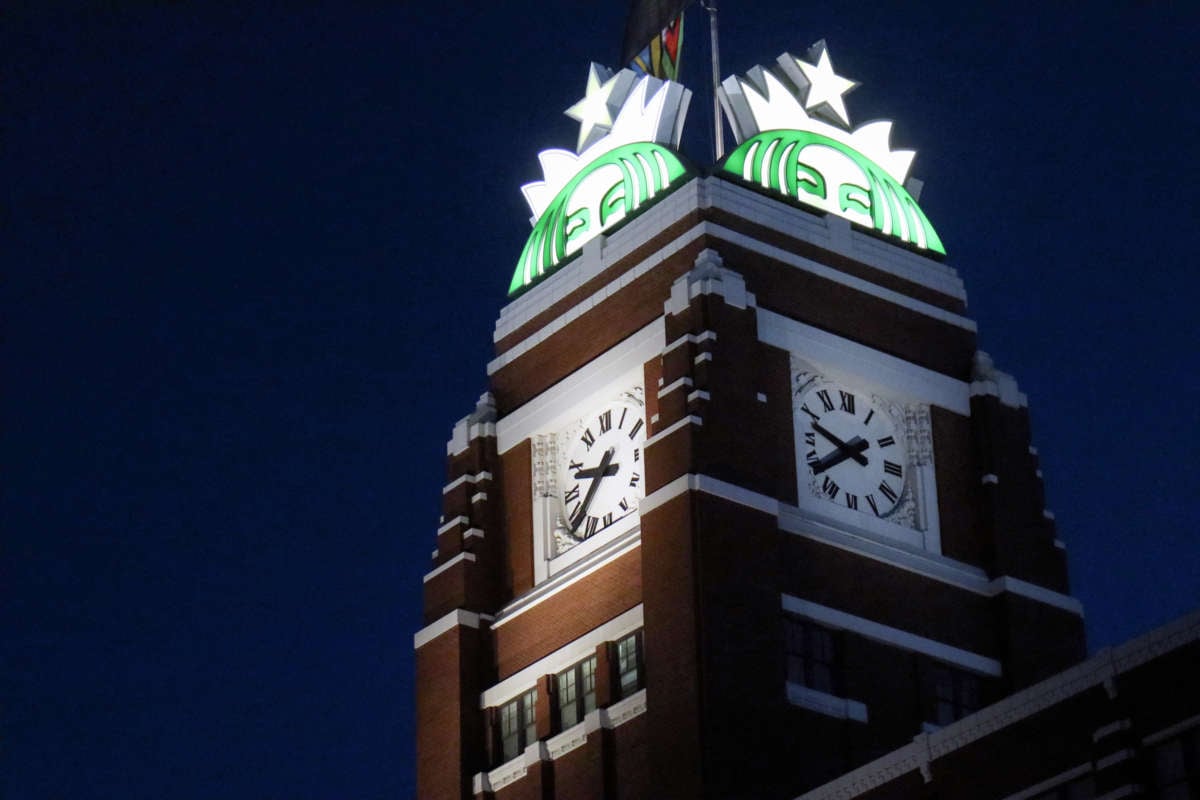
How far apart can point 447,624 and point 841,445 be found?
11.9 meters

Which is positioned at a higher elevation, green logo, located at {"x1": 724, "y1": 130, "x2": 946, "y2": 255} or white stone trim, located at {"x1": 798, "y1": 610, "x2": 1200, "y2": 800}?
green logo, located at {"x1": 724, "y1": 130, "x2": 946, "y2": 255}

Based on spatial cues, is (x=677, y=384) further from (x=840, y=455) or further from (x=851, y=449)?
(x=851, y=449)

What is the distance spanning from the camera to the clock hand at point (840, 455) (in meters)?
104

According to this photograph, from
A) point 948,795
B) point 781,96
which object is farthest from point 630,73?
point 948,795

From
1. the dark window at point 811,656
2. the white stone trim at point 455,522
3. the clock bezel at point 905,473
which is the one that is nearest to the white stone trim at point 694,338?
the clock bezel at point 905,473

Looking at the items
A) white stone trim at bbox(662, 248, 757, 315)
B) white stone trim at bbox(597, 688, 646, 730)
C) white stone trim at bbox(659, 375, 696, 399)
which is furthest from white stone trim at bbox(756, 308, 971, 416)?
white stone trim at bbox(597, 688, 646, 730)

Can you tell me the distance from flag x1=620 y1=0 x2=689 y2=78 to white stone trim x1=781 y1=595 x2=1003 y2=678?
19.6 meters

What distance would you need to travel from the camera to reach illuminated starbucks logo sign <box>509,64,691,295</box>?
10944cm

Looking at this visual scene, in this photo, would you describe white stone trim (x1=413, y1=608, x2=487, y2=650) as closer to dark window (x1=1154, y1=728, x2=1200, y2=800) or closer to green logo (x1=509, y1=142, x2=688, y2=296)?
green logo (x1=509, y1=142, x2=688, y2=296)

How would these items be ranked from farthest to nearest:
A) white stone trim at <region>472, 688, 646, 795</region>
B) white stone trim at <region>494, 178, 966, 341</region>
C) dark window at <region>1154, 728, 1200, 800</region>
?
white stone trim at <region>494, 178, 966, 341</region> < white stone trim at <region>472, 688, 646, 795</region> < dark window at <region>1154, 728, 1200, 800</region>

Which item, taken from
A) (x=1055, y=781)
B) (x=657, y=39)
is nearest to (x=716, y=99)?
(x=657, y=39)

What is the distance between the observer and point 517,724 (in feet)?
342

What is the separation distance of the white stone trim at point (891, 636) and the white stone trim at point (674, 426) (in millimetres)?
5074

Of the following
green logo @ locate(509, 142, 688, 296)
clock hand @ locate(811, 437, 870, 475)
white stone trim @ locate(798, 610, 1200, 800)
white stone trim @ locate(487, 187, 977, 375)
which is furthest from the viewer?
green logo @ locate(509, 142, 688, 296)
